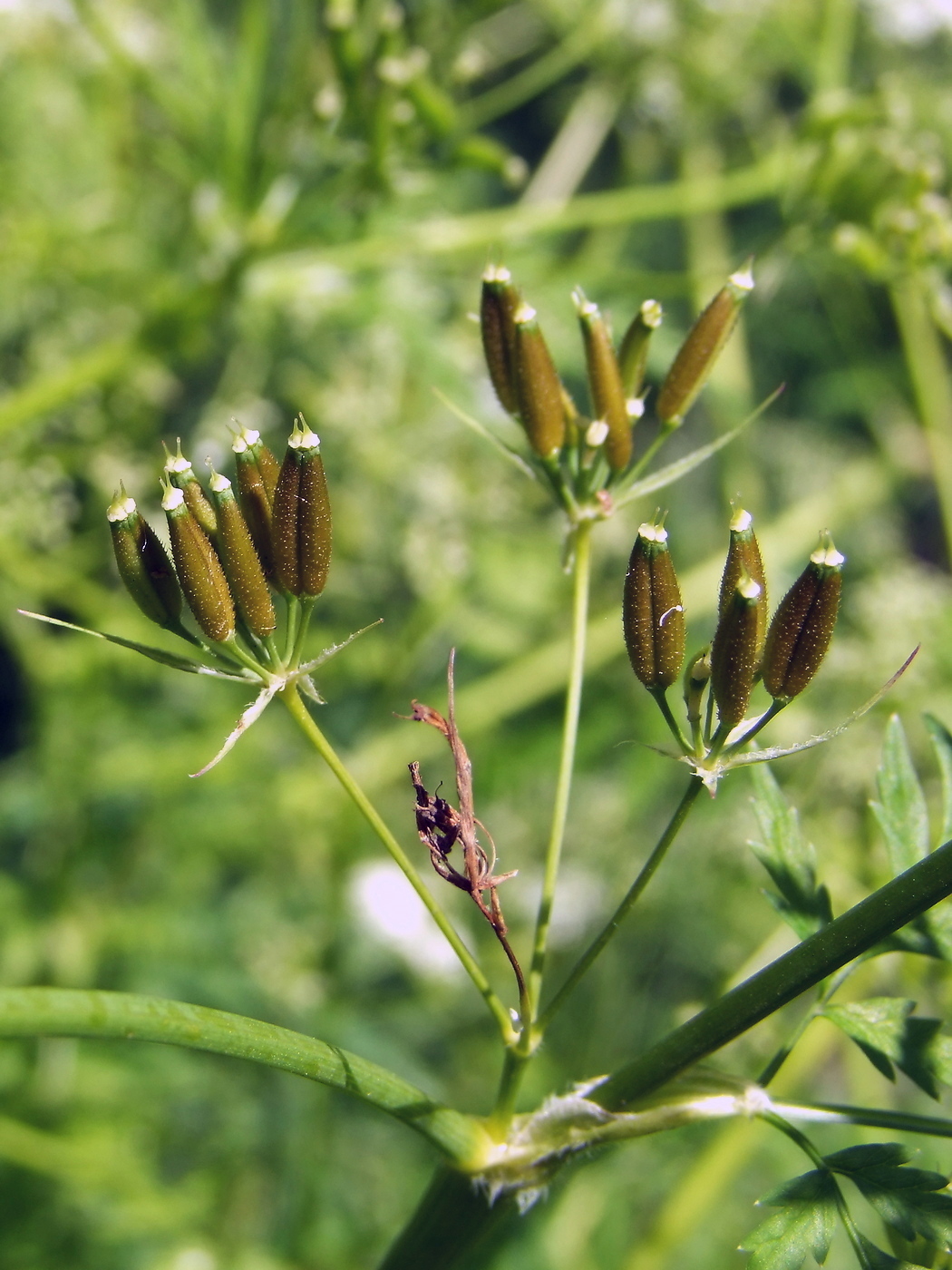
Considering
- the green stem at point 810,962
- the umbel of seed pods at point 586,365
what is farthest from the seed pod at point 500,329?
Result: the green stem at point 810,962

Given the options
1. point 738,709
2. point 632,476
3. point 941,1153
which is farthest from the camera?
point 941,1153

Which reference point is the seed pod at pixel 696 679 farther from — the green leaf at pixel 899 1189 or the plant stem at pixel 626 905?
the green leaf at pixel 899 1189

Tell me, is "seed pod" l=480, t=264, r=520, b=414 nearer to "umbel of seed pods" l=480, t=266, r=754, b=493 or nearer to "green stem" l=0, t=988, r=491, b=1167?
"umbel of seed pods" l=480, t=266, r=754, b=493

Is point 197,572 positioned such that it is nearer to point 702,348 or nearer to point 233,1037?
point 233,1037

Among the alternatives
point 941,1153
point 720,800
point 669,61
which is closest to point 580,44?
point 669,61

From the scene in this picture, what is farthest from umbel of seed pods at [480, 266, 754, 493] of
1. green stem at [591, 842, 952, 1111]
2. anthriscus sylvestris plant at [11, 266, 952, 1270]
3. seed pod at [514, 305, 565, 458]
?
green stem at [591, 842, 952, 1111]

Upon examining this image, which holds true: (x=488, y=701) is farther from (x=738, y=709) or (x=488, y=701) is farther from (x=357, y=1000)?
(x=738, y=709)
